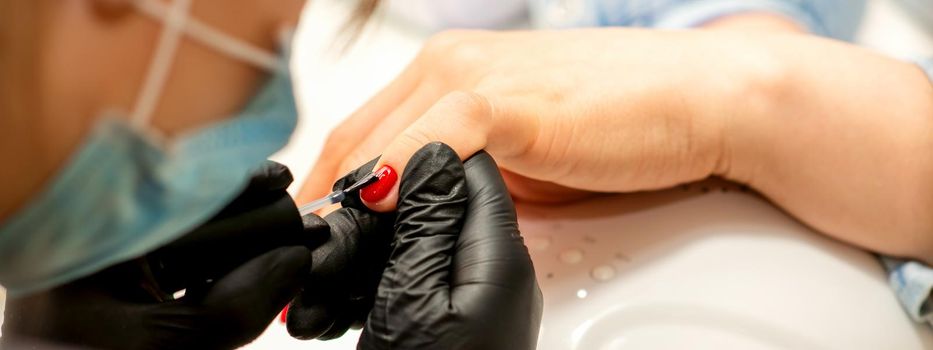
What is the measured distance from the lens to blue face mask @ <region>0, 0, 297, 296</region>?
0.39 meters

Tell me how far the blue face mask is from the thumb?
200mm

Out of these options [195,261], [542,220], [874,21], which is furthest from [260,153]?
[874,21]

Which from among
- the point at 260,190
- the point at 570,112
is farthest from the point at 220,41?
the point at 570,112

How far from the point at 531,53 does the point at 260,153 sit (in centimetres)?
52

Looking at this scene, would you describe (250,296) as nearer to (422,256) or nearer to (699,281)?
(422,256)

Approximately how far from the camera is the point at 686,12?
1.08 m

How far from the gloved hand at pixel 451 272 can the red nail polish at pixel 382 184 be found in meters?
0.02

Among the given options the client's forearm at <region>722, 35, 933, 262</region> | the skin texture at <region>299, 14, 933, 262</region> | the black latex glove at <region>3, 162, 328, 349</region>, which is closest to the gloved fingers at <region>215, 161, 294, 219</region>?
the black latex glove at <region>3, 162, 328, 349</region>

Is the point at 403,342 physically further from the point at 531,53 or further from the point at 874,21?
the point at 874,21

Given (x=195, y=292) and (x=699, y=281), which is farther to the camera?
(x=699, y=281)

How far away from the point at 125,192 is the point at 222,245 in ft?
0.61

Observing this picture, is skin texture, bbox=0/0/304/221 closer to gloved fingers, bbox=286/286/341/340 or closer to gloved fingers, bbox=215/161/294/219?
gloved fingers, bbox=215/161/294/219

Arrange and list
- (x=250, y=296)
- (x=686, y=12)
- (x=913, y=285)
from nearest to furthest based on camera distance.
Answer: (x=250, y=296), (x=913, y=285), (x=686, y=12)

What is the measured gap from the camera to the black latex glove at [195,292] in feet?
1.78
